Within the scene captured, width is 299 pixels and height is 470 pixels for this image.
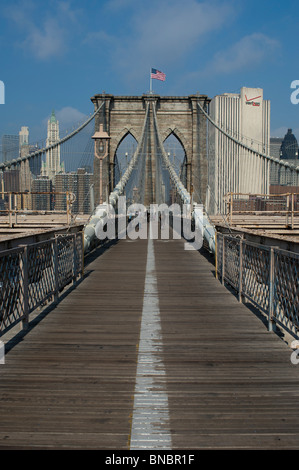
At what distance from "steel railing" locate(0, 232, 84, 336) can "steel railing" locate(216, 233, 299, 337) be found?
2759 millimetres

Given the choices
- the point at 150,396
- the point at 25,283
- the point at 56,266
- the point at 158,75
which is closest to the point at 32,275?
the point at 25,283

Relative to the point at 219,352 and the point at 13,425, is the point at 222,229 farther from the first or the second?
the point at 13,425

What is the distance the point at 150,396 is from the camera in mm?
3365

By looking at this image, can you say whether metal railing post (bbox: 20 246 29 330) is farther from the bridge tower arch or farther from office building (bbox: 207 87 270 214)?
the bridge tower arch

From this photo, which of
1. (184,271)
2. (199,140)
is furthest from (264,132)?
(184,271)

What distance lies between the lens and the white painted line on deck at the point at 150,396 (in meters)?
2.76

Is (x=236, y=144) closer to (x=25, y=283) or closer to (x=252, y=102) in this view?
(x=252, y=102)

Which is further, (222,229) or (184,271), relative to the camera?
(222,229)

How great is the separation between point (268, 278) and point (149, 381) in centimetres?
235

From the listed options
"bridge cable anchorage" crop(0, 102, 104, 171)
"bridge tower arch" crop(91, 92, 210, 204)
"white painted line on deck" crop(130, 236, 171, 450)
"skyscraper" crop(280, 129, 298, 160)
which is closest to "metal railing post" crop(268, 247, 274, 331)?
"white painted line on deck" crop(130, 236, 171, 450)

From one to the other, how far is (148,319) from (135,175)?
105 ft

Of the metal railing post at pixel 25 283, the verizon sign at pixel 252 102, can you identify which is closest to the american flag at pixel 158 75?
the verizon sign at pixel 252 102

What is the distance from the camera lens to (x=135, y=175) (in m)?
37.1

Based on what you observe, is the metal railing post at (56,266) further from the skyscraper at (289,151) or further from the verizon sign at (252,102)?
the verizon sign at (252,102)
